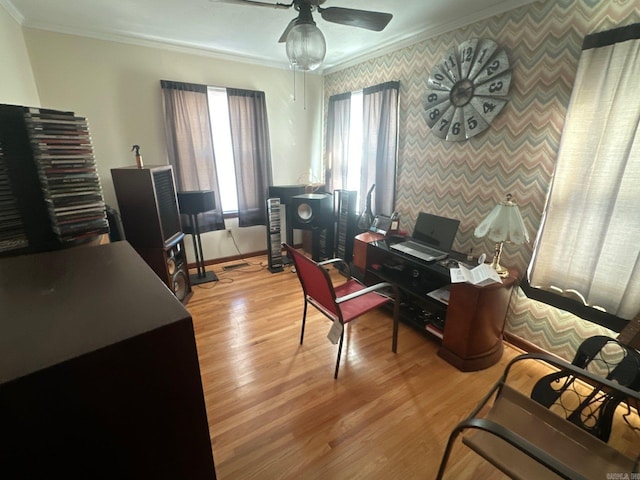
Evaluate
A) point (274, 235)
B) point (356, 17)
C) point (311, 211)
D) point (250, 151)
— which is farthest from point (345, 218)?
point (356, 17)

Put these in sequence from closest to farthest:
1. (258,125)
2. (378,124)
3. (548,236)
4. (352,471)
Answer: (352,471) → (548,236) → (378,124) → (258,125)

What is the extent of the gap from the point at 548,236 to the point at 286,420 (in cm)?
203

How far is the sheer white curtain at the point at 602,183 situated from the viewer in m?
1.54

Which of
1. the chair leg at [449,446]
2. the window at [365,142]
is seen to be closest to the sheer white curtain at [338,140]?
the window at [365,142]

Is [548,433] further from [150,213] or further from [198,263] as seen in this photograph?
[198,263]

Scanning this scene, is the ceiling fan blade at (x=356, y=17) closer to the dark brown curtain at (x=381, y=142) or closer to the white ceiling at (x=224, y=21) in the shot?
the white ceiling at (x=224, y=21)

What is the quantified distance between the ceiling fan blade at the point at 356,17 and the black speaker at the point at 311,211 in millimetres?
1825

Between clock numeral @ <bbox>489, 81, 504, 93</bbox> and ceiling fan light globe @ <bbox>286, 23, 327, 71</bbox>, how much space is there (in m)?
1.38

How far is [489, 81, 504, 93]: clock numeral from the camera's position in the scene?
2.04 meters

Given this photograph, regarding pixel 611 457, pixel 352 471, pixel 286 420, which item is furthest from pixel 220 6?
pixel 611 457

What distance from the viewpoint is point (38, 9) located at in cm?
218

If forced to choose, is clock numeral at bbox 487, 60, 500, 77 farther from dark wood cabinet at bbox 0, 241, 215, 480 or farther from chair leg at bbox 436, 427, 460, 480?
dark wood cabinet at bbox 0, 241, 215, 480

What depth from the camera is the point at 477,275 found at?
190cm

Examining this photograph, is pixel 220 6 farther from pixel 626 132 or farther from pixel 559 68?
Answer: pixel 626 132
